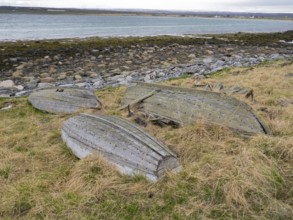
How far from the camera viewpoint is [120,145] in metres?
5.14

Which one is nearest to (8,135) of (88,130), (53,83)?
(88,130)

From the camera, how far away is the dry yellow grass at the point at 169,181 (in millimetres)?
4035

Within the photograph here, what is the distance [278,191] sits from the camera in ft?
14.3

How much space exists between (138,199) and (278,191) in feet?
6.03

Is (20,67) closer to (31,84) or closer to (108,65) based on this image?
(31,84)

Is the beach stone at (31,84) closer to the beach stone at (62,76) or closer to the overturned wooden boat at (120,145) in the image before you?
the beach stone at (62,76)

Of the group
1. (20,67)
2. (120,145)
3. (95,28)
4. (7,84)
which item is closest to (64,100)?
(120,145)

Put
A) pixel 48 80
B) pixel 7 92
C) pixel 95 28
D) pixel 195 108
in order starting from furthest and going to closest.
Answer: pixel 95 28 < pixel 48 80 < pixel 7 92 < pixel 195 108

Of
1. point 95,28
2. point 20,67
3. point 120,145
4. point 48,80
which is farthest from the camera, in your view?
point 95,28

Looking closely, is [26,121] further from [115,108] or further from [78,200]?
[78,200]

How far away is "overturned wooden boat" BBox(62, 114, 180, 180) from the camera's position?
475cm

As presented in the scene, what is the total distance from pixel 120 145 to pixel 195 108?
2242 millimetres

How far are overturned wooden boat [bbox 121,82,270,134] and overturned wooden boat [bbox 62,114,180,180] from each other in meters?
1.36

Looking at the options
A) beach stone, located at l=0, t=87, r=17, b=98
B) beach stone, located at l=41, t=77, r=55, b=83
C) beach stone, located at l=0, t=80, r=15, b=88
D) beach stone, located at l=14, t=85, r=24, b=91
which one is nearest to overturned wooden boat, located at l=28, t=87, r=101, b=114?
beach stone, located at l=0, t=87, r=17, b=98
